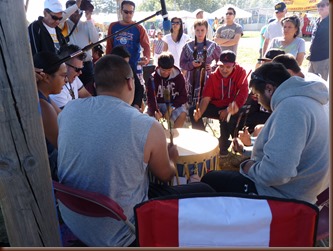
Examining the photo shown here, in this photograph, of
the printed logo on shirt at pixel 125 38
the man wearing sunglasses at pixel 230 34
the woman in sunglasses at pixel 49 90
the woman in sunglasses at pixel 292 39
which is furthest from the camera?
the man wearing sunglasses at pixel 230 34

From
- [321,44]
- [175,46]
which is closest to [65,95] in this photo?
[175,46]

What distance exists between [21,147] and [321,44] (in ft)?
18.4

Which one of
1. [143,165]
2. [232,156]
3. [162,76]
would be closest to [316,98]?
[143,165]

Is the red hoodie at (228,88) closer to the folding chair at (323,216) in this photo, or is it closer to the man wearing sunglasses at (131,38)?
the man wearing sunglasses at (131,38)

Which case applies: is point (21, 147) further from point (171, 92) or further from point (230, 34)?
point (230, 34)

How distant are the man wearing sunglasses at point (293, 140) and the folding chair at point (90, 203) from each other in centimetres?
85

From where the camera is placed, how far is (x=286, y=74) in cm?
189

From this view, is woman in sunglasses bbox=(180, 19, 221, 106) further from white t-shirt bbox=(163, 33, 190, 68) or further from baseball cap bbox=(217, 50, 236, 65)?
white t-shirt bbox=(163, 33, 190, 68)

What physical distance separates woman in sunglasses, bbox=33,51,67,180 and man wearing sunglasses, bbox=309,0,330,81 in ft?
15.4

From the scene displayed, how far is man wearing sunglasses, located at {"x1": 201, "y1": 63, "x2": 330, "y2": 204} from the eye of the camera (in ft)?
5.18

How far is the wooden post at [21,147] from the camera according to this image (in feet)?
3.55

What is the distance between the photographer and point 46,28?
362cm

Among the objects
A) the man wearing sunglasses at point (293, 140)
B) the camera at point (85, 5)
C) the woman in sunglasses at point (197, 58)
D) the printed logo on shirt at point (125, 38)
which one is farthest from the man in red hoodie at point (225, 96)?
the camera at point (85, 5)

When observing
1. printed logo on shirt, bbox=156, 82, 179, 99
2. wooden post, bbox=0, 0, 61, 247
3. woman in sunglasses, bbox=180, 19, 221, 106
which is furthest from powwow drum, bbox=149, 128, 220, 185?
woman in sunglasses, bbox=180, 19, 221, 106
